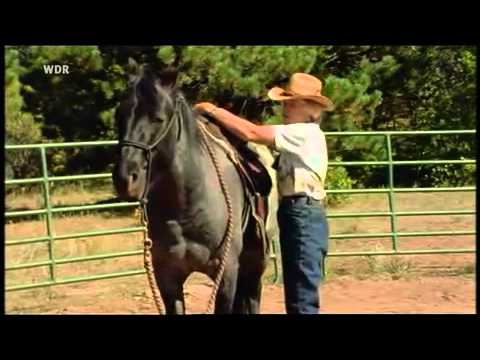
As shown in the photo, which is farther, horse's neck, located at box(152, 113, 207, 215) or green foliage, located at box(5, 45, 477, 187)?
green foliage, located at box(5, 45, 477, 187)

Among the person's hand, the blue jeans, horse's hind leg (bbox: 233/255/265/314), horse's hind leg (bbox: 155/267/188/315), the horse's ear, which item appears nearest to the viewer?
the horse's ear

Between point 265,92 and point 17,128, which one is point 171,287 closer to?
point 265,92

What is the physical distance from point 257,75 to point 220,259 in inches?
216

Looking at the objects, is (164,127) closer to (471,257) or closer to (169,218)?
(169,218)

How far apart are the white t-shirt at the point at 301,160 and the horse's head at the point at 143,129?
0.47 metres

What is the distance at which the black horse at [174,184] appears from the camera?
8.96ft

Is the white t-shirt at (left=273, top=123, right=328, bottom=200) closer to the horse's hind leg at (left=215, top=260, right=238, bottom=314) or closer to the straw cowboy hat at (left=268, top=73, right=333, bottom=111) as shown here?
the straw cowboy hat at (left=268, top=73, right=333, bottom=111)

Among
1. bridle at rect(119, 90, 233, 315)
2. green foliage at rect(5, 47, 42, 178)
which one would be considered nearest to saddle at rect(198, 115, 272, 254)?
bridle at rect(119, 90, 233, 315)

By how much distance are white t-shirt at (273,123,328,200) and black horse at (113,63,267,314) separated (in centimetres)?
34

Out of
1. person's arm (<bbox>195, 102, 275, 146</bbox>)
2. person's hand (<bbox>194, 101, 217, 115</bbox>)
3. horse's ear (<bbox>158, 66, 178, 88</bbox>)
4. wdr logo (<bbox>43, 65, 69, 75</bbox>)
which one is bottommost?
person's arm (<bbox>195, 102, 275, 146</bbox>)

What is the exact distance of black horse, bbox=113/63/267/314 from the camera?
273 cm

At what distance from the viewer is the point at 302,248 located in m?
2.96
